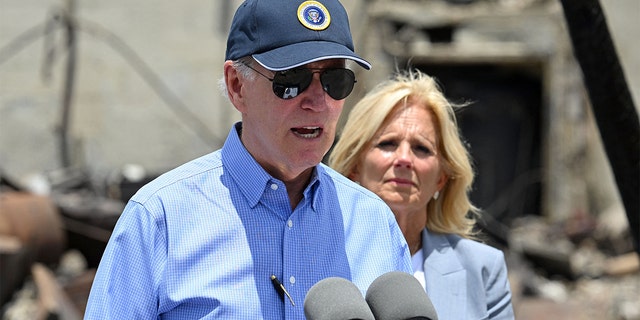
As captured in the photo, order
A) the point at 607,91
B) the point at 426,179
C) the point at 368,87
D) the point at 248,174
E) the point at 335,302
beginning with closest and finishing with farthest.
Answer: the point at 335,302 < the point at 248,174 < the point at 607,91 < the point at 426,179 < the point at 368,87

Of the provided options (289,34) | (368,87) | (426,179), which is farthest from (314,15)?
(368,87)

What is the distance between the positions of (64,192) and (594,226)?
21.9 feet

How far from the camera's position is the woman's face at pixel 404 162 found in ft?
10.7

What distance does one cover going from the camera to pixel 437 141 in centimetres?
338

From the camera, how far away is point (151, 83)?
13.9 meters

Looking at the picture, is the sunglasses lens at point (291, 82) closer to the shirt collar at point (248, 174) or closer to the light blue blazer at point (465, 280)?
the shirt collar at point (248, 174)

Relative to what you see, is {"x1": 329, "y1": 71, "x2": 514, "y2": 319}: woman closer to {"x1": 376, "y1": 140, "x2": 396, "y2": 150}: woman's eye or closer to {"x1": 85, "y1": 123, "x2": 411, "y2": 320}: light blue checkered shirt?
{"x1": 376, "y1": 140, "x2": 396, "y2": 150}: woman's eye

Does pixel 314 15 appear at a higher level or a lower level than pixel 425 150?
higher

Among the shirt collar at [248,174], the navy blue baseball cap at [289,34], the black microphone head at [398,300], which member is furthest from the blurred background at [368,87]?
the black microphone head at [398,300]

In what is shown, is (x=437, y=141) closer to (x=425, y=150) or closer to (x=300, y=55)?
(x=425, y=150)

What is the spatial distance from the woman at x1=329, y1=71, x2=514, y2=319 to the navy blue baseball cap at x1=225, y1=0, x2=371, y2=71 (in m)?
1.14

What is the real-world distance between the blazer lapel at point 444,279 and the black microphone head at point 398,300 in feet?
3.52

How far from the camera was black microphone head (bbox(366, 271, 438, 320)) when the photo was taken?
191cm

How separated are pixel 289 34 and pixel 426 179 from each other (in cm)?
128
